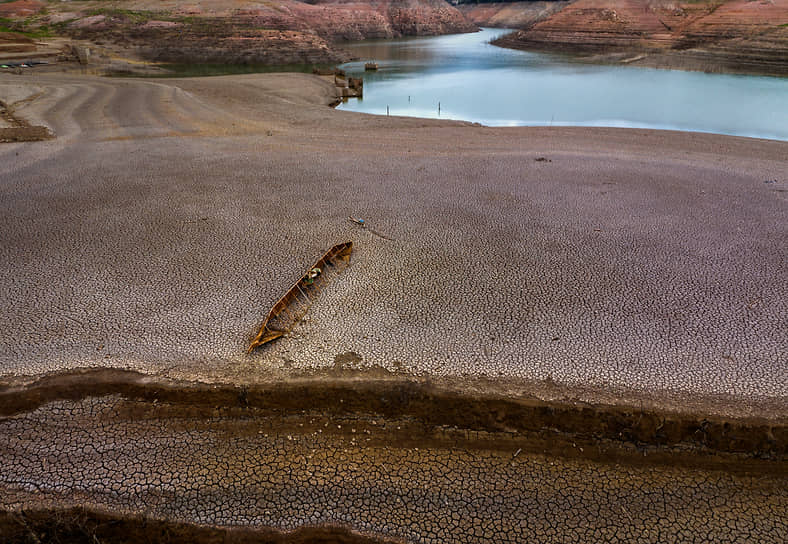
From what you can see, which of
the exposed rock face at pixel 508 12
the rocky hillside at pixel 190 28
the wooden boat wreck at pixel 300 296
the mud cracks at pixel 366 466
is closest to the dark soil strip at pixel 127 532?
the mud cracks at pixel 366 466

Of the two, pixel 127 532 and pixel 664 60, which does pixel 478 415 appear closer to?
pixel 127 532

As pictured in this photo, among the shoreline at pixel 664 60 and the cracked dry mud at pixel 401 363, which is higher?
the shoreline at pixel 664 60

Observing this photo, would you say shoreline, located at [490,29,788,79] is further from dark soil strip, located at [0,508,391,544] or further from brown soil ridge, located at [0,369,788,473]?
dark soil strip, located at [0,508,391,544]

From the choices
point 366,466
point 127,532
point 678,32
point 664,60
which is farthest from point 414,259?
point 678,32

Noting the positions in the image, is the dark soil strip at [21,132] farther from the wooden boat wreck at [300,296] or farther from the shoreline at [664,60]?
the shoreline at [664,60]

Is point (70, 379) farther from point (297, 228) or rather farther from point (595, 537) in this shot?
point (595, 537)

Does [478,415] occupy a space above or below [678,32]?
below
